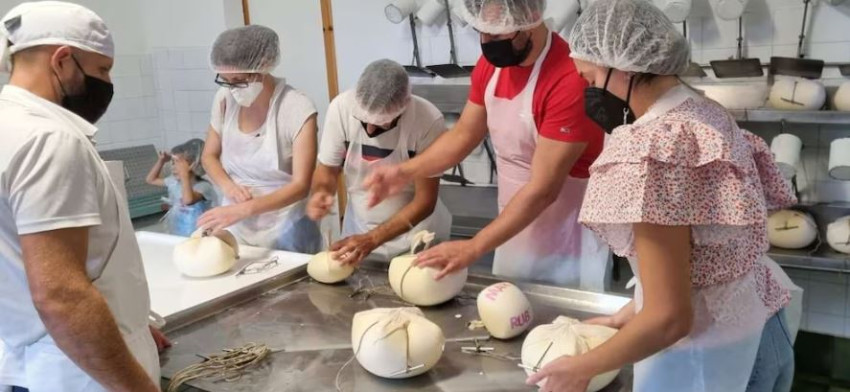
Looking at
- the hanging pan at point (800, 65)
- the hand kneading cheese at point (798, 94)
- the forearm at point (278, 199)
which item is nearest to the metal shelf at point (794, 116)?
the hand kneading cheese at point (798, 94)

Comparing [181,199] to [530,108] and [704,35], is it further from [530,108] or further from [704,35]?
[704,35]

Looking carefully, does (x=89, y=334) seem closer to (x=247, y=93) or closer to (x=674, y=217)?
(x=674, y=217)

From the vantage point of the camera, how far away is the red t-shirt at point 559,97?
172 centimetres

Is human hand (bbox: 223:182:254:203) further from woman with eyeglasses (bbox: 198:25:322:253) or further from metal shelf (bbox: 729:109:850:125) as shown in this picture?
metal shelf (bbox: 729:109:850:125)

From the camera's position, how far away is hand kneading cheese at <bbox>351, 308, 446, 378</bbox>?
1328 millimetres

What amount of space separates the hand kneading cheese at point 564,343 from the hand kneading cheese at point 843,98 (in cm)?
158

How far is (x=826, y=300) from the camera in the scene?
2.76 meters

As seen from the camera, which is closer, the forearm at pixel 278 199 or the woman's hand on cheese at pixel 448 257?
the woman's hand on cheese at pixel 448 257

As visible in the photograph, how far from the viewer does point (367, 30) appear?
3.54 meters

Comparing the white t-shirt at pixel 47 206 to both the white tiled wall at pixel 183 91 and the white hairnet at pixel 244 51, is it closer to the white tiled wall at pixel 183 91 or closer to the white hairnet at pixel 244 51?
the white hairnet at pixel 244 51

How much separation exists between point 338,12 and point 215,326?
7.65ft

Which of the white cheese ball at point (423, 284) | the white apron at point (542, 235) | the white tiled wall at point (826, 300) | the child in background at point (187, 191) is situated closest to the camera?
the white cheese ball at point (423, 284)

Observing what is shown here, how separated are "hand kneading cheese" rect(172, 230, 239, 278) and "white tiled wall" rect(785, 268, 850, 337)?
216cm

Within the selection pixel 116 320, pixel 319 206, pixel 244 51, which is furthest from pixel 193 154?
pixel 116 320
